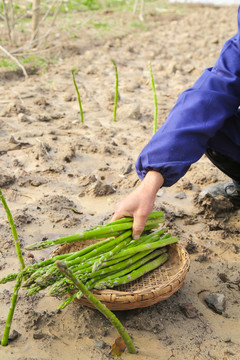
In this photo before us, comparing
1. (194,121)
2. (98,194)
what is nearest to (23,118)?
(98,194)

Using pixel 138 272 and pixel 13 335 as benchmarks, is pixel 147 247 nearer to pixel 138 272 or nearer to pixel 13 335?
pixel 138 272

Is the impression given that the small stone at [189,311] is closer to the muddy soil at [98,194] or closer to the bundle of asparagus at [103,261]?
the muddy soil at [98,194]

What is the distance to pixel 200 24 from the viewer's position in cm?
1098

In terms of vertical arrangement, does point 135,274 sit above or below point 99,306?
below

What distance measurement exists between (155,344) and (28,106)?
3.74m

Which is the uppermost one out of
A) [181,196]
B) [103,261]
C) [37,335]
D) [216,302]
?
[103,261]

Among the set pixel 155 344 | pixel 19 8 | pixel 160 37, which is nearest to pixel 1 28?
pixel 19 8

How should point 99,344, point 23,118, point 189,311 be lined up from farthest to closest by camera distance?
point 23,118 → point 189,311 → point 99,344

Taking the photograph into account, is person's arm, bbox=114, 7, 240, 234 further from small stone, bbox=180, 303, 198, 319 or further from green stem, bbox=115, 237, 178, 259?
small stone, bbox=180, 303, 198, 319

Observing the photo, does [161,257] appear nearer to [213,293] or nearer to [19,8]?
[213,293]

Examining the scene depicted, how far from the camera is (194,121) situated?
2.46 m

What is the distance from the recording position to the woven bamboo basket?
85.0 inches

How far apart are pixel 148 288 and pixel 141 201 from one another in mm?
466

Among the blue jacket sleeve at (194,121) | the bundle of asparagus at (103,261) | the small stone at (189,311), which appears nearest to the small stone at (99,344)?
the bundle of asparagus at (103,261)
